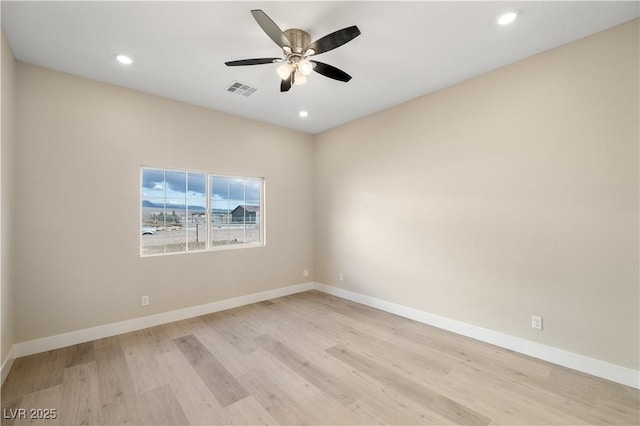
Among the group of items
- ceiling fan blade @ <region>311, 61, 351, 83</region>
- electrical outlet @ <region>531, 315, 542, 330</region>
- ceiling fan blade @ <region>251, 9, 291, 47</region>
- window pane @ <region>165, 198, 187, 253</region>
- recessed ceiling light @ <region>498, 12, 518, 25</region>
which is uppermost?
recessed ceiling light @ <region>498, 12, 518, 25</region>

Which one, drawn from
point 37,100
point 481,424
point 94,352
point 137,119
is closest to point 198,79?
point 137,119

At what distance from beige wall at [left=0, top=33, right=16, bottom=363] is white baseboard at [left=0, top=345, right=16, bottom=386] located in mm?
48

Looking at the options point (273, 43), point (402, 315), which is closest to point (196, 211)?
point (273, 43)

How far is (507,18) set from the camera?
2.18 m

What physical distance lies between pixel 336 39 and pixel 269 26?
496mm

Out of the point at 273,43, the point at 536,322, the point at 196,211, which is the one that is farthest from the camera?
the point at 196,211

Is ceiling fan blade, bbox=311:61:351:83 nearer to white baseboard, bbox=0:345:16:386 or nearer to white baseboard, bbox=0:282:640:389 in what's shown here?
white baseboard, bbox=0:282:640:389

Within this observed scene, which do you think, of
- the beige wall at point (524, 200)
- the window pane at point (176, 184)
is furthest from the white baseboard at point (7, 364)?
the beige wall at point (524, 200)

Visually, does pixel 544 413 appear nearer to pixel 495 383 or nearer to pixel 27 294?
pixel 495 383

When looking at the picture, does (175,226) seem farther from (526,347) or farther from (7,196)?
(526,347)

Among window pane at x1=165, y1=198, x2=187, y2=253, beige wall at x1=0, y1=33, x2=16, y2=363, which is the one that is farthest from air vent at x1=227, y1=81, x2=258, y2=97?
beige wall at x1=0, y1=33, x2=16, y2=363

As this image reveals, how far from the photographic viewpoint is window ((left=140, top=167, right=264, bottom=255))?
143 inches

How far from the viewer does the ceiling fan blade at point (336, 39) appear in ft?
6.24

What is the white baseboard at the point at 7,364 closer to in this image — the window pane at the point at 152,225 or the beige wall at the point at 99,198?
the beige wall at the point at 99,198
